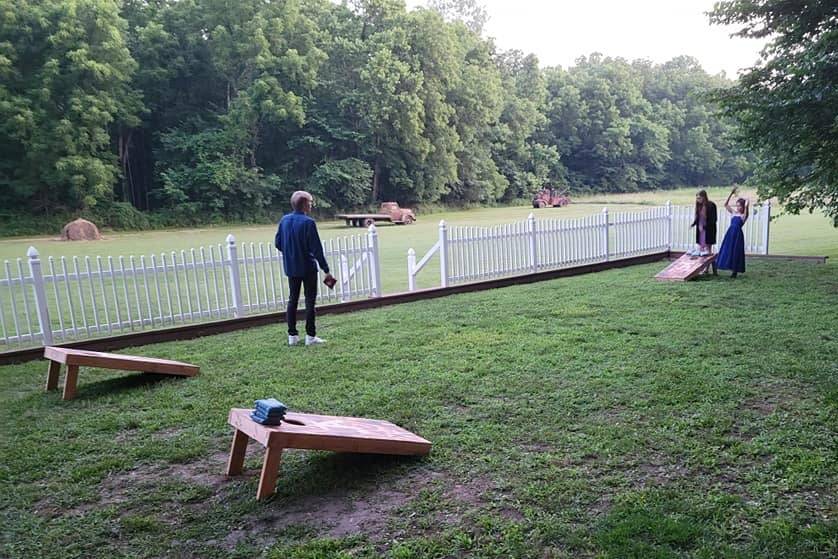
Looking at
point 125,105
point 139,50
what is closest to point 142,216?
point 125,105

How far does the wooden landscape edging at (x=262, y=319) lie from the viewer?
23.5 ft

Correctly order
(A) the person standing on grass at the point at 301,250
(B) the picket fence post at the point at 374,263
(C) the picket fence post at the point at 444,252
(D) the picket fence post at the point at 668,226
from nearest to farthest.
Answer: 1. (A) the person standing on grass at the point at 301,250
2. (B) the picket fence post at the point at 374,263
3. (C) the picket fence post at the point at 444,252
4. (D) the picket fence post at the point at 668,226

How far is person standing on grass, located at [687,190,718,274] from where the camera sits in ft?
35.2

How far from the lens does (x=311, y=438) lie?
3.21m

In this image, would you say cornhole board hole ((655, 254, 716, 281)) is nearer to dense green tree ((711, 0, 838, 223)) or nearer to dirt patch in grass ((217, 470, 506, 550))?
dense green tree ((711, 0, 838, 223))

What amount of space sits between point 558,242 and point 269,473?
1042cm

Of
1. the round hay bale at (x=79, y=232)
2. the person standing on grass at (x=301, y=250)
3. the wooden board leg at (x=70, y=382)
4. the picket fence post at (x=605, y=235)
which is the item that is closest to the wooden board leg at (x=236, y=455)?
the wooden board leg at (x=70, y=382)

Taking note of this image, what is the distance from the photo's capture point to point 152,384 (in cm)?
564

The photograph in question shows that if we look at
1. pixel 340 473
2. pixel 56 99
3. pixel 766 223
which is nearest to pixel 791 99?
pixel 766 223

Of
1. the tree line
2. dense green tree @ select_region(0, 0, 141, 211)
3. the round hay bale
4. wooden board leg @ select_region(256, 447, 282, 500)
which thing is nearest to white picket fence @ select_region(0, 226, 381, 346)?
wooden board leg @ select_region(256, 447, 282, 500)

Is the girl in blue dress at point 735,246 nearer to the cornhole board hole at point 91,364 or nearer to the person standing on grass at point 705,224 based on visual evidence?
the person standing on grass at point 705,224

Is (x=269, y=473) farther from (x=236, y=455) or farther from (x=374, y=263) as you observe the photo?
(x=374, y=263)

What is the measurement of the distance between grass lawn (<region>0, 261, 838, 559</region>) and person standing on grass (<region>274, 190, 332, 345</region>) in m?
0.59

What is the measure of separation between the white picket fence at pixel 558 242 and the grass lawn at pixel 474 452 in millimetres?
4304
